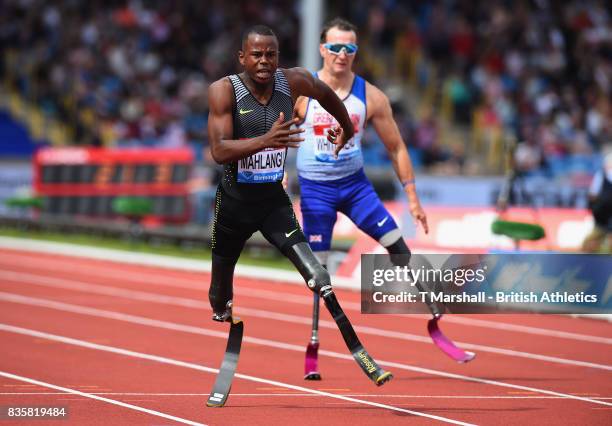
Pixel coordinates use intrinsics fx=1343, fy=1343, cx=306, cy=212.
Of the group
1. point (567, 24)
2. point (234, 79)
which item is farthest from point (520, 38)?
point (234, 79)

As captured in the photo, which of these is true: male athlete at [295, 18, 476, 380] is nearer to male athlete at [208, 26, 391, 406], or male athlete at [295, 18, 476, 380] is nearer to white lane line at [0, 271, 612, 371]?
male athlete at [208, 26, 391, 406]

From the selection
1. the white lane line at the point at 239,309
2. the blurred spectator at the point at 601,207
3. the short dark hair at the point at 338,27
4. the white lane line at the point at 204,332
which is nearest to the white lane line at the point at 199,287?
the white lane line at the point at 239,309

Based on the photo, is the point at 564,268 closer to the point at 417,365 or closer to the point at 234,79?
the point at 417,365

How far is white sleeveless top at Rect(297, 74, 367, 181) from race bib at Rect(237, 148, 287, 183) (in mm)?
1744

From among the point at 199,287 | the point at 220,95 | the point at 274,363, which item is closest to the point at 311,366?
the point at 274,363

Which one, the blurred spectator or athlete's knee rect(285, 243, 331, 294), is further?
the blurred spectator

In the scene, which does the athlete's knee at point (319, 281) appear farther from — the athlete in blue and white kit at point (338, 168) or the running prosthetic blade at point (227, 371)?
the athlete in blue and white kit at point (338, 168)

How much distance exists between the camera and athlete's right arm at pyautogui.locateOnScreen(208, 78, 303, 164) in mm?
7516

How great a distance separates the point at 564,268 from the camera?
389 inches

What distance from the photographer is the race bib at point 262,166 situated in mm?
8047

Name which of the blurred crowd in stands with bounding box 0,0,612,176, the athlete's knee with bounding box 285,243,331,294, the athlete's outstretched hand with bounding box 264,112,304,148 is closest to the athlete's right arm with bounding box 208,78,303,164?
the athlete's outstretched hand with bounding box 264,112,304,148

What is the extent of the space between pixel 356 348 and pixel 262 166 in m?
1.23

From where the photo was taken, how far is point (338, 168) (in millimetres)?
9891

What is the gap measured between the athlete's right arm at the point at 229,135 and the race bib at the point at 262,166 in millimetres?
245
